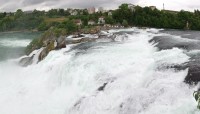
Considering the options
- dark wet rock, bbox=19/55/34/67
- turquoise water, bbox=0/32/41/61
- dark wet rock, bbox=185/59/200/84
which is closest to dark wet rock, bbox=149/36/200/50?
dark wet rock, bbox=185/59/200/84

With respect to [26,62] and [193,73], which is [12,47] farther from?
[193,73]

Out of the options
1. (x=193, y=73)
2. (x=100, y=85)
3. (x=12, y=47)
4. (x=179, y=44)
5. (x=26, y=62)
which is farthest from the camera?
(x=12, y=47)

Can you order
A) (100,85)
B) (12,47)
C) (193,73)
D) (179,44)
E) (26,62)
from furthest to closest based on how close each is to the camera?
(12,47) < (26,62) < (179,44) < (100,85) < (193,73)

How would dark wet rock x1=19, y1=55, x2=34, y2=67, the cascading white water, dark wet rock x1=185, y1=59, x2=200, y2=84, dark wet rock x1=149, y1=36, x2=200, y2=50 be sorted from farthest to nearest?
dark wet rock x1=19, y1=55, x2=34, y2=67, dark wet rock x1=149, y1=36, x2=200, y2=50, dark wet rock x1=185, y1=59, x2=200, y2=84, the cascading white water

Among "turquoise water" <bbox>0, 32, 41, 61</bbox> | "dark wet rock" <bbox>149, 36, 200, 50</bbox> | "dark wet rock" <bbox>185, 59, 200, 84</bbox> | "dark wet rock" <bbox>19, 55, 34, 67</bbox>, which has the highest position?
"dark wet rock" <bbox>185, 59, 200, 84</bbox>

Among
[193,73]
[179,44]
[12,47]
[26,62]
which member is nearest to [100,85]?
[193,73]

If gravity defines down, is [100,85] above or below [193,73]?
below

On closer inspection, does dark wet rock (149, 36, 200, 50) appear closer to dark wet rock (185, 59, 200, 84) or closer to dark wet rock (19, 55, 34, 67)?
dark wet rock (185, 59, 200, 84)

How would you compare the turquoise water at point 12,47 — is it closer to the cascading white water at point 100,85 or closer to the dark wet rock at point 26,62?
the dark wet rock at point 26,62
